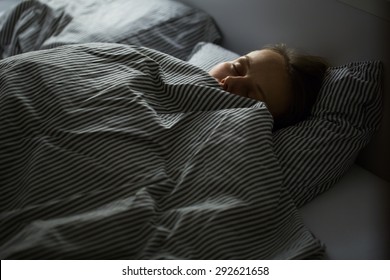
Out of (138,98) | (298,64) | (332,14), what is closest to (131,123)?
(138,98)

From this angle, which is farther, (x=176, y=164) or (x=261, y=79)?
(x=261, y=79)

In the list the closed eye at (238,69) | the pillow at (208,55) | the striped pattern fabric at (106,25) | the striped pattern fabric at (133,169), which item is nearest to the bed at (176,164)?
the striped pattern fabric at (133,169)

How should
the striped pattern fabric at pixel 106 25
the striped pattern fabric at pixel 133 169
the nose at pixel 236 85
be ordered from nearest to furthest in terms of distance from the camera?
the striped pattern fabric at pixel 133 169 → the nose at pixel 236 85 → the striped pattern fabric at pixel 106 25

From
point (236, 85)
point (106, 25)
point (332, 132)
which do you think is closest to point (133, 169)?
point (236, 85)

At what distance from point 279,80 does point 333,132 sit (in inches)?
7.0

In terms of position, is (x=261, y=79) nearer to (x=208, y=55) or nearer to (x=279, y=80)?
(x=279, y=80)

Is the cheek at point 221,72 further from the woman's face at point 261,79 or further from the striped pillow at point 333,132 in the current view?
the striped pillow at point 333,132

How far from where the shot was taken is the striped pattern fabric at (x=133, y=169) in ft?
2.70

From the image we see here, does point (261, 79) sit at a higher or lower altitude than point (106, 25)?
higher

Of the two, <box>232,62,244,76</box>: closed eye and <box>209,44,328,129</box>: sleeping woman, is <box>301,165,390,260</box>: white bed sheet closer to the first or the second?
<box>209,44,328,129</box>: sleeping woman

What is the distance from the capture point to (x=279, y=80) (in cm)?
114

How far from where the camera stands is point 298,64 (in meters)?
1.19

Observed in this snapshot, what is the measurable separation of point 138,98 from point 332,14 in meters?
0.54
